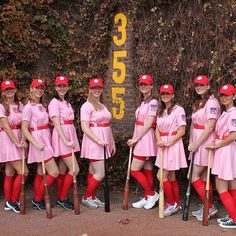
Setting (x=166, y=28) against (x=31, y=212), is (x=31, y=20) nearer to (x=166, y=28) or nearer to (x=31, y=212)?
(x=166, y=28)

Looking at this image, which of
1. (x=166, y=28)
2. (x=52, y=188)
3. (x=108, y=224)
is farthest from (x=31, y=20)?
(x=108, y=224)

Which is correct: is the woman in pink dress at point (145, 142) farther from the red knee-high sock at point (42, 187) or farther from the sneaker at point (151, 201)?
the red knee-high sock at point (42, 187)

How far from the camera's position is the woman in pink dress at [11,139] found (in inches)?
235

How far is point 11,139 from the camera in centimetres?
597

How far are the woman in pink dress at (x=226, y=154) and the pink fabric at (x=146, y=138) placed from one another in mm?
1005

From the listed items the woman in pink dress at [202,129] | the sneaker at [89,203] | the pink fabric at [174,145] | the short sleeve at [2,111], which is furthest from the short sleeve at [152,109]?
the short sleeve at [2,111]

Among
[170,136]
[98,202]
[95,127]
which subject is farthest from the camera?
[98,202]

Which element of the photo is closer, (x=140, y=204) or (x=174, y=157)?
(x=174, y=157)

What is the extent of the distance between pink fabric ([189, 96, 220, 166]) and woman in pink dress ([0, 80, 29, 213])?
97.1 inches

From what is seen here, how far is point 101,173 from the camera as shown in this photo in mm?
6168

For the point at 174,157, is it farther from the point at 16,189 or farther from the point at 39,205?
the point at 16,189

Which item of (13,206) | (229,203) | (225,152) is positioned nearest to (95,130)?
(13,206)

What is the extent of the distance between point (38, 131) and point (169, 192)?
2.08 metres

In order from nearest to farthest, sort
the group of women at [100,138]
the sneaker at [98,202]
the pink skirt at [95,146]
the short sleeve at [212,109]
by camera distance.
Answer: the short sleeve at [212,109]
the group of women at [100,138]
the pink skirt at [95,146]
the sneaker at [98,202]
